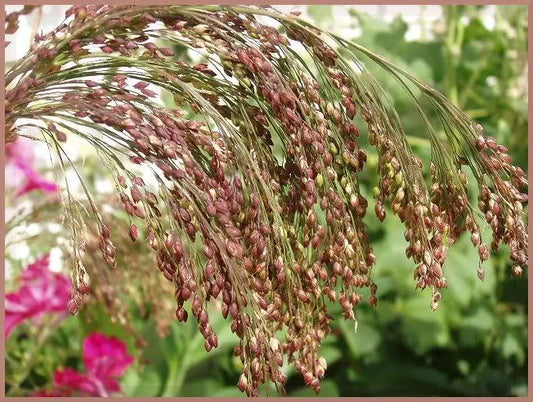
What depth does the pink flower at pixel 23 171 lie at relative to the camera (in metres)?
2.22

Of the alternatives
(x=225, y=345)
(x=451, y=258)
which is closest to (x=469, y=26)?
(x=451, y=258)

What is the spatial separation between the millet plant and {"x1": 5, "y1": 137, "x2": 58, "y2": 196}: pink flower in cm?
117

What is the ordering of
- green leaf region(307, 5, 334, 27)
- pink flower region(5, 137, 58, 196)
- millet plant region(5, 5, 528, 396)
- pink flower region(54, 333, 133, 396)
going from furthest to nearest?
green leaf region(307, 5, 334, 27), pink flower region(5, 137, 58, 196), pink flower region(54, 333, 133, 396), millet plant region(5, 5, 528, 396)

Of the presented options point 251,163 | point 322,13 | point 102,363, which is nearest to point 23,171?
point 102,363

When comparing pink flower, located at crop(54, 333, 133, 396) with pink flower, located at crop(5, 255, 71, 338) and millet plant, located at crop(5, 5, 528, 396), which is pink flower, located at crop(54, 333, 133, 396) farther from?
millet plant, located at crop(5, 5, 528, 396)

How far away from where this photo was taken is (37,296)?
2.08m

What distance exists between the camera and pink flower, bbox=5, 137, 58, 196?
2.22 meters

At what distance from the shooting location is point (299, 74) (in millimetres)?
992

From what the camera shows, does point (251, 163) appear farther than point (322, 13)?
No

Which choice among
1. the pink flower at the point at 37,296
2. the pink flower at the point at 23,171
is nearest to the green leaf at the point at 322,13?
the pink flower at the point at 23,171

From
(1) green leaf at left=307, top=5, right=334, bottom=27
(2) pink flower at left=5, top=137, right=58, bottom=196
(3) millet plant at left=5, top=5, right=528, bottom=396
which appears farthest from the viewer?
(1) green leaf at left=307, top=5, right=334, bottom=27

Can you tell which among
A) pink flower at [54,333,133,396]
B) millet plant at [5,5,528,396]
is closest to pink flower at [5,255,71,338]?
pink flower at [54,333,133,396]

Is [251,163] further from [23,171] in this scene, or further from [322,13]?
[322,13]

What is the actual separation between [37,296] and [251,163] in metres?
1.31
